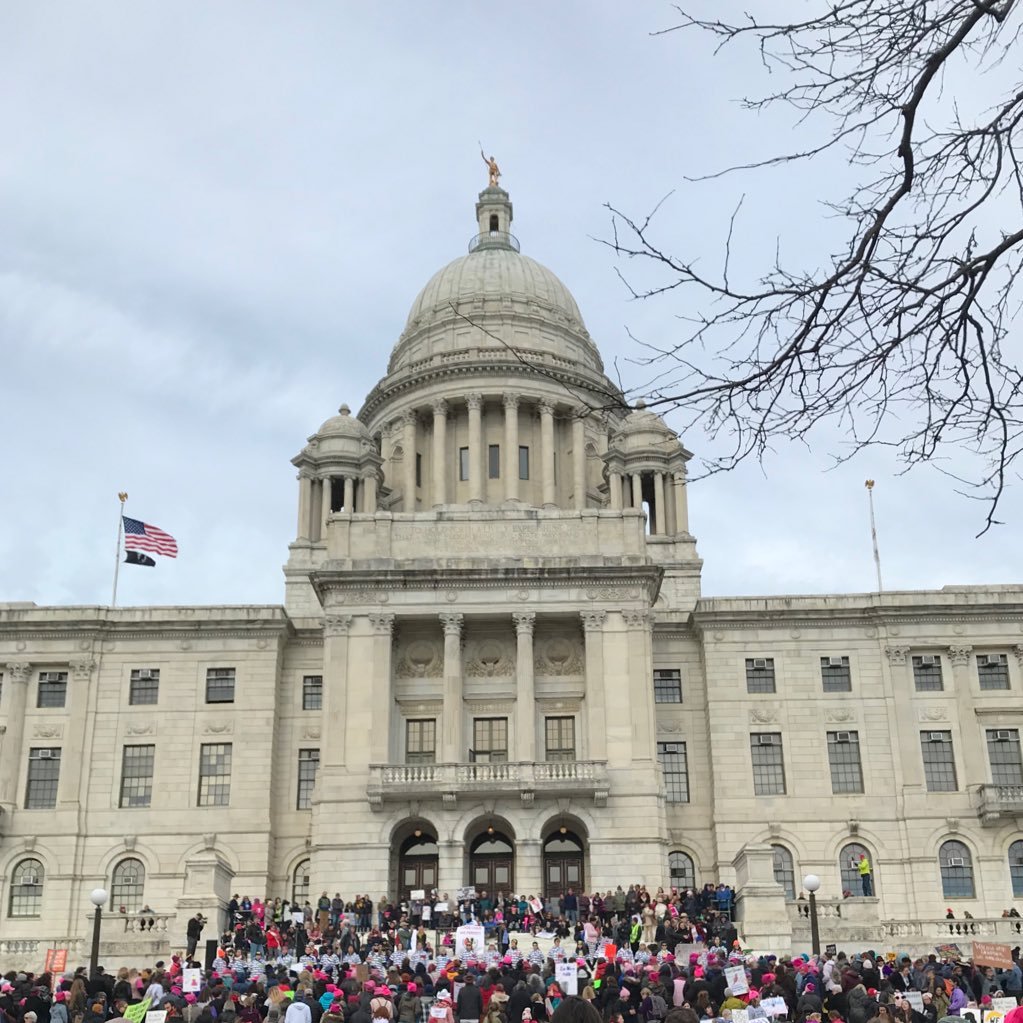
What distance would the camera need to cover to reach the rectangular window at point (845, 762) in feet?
170

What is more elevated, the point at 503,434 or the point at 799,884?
the point at 503,434

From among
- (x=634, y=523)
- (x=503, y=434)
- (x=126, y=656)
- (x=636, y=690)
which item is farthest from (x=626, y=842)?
(x=503, y=434)

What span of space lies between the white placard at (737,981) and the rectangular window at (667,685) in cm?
2974

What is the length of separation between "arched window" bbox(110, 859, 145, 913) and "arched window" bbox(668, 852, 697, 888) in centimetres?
1931

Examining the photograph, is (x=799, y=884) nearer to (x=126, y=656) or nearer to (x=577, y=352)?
(x=126, y=656)

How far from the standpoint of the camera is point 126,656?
54.1m

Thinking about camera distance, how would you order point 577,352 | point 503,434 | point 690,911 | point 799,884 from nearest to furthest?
1. point 690,911
2. point 799,884
3. point 503,434
4. point 577,352

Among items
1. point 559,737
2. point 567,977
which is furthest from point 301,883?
point 567,977

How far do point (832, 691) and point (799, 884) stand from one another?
7255 mm

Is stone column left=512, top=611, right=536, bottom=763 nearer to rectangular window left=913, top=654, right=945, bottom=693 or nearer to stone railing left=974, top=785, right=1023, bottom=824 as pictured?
rectangular window left=913, top=654, right=945, bottom=693

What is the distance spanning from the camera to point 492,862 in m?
48.4

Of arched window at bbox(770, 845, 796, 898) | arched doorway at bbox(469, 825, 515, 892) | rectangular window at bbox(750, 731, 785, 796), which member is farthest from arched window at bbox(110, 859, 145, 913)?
arched window at bbox(770, 845, 796, 898)

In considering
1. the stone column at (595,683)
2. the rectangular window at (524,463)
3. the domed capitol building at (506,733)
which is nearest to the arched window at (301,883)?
the domed capitol building at (506,733)

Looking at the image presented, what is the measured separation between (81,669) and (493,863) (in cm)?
1755
